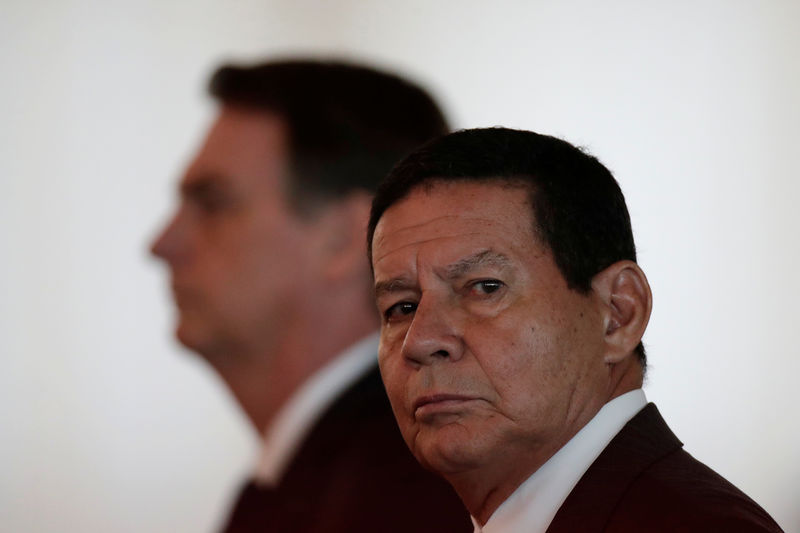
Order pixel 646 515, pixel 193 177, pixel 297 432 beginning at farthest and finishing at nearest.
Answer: pixel 193 177
pixel 297 432
pixel 646 515

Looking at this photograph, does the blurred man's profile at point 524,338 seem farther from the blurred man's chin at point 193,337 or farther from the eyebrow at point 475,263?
the blurred man's chin at point 193,337

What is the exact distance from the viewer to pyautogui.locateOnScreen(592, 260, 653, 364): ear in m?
1.35

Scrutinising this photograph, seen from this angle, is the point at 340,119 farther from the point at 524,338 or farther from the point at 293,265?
the point at 524,338

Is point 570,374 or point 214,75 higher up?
point 214,75

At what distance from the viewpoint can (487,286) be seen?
4.33 ft

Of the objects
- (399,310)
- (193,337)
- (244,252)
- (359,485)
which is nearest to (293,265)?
(244,252)

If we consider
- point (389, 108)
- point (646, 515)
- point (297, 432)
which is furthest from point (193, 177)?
point (646, 515)

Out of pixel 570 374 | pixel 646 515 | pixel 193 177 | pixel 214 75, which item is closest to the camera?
pixel 646 515

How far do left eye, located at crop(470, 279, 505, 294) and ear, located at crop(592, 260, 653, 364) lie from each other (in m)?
0.12

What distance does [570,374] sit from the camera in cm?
131

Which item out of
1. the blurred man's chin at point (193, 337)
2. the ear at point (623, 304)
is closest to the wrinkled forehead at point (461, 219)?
the ear at point (623, 304)

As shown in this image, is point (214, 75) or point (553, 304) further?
point (214, 75)

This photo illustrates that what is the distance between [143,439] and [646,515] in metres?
1.85

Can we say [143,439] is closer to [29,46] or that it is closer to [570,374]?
[29,46]
